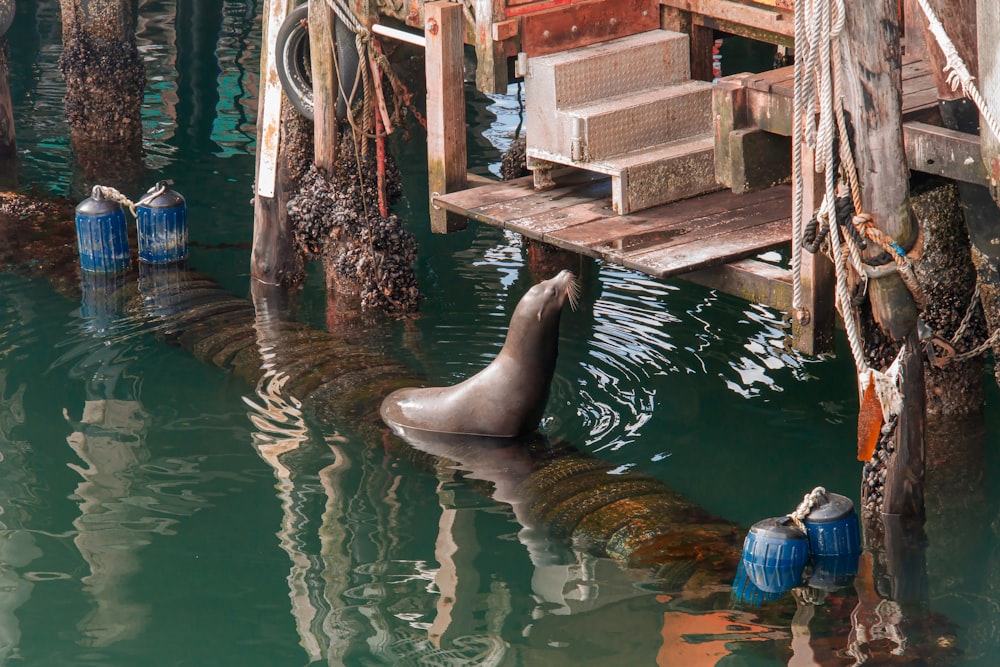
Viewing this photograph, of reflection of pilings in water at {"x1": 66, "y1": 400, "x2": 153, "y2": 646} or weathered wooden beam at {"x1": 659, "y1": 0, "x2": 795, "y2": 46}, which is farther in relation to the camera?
weathered wooden beam at {"x1": 659, "y1": 0, "x2": 795, "y2": 46}

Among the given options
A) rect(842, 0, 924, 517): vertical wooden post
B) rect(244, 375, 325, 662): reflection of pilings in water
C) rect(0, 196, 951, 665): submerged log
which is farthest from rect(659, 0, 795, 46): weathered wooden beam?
rect(244, 375, 325, 662): reflection of pilings in water

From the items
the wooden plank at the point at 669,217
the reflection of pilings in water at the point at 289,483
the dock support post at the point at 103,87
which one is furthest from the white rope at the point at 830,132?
the dock support post at the point at 103,87

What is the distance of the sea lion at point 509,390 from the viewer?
7035 mm

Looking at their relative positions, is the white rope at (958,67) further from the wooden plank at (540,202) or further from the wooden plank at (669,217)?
the wooden plank at (540,202)

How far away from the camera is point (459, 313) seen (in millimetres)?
9094

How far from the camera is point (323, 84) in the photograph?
8.58 meters

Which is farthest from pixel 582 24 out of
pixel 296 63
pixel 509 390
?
pixel 509 390

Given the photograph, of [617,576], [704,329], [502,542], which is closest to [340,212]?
[704,329]

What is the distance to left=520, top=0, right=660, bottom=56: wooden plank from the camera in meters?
7.70

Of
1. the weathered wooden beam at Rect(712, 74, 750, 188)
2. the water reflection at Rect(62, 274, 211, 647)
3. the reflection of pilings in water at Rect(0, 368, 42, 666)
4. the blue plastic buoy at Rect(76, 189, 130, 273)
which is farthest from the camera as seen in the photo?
the blue plastic buoy at Rect(76, 189, 130, 273)

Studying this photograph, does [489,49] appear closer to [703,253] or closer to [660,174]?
[660,174]

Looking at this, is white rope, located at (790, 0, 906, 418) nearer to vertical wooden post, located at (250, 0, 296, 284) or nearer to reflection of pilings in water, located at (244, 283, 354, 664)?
reflection of pilings in water, located at (244, 283, 354, 664)

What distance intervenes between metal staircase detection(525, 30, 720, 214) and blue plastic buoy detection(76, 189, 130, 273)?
128 inches

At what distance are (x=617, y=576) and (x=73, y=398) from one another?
3.52m
